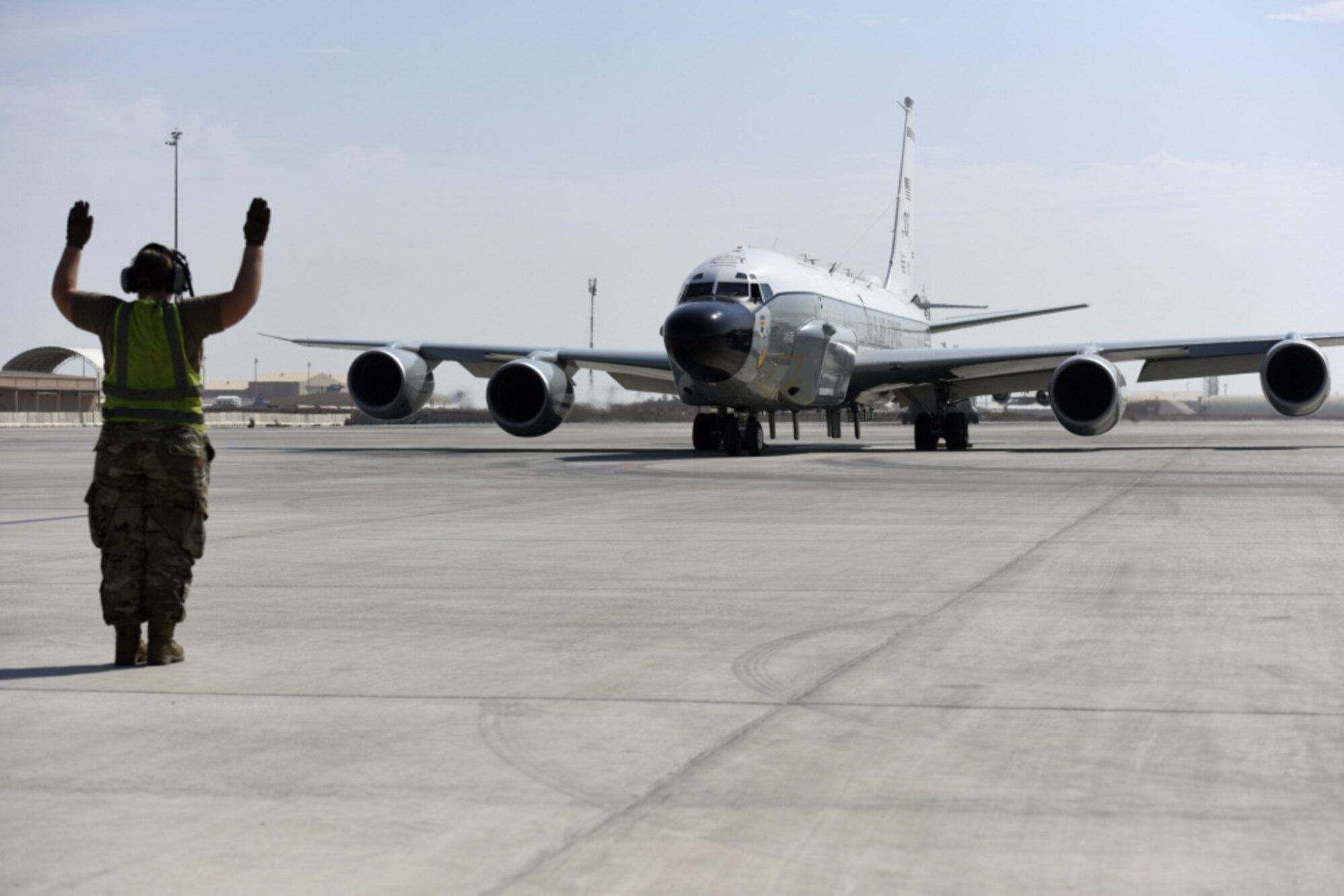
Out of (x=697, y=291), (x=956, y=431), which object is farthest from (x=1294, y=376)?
(x=697, y=291)

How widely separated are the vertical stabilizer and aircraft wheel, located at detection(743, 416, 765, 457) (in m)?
17.0

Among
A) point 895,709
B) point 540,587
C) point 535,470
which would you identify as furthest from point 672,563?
point 535,470

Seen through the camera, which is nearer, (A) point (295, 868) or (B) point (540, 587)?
(A) point (295, 868)

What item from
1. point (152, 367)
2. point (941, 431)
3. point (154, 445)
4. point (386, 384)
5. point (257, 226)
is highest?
point (257, 226)

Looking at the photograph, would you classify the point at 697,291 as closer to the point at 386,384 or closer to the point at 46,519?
the point at 386,384

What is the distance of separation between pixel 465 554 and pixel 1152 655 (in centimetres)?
536

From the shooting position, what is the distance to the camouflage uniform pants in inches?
245

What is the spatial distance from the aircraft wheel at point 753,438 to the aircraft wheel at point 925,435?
4.70 metres

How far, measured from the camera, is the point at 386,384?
31125 millimetres

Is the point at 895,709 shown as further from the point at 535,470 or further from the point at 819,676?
the point at 535,470

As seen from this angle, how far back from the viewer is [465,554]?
10672 mm

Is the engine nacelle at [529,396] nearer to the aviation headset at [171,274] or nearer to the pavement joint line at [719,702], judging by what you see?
the aviation headset at [171,274]

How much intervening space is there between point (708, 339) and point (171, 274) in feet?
66.5

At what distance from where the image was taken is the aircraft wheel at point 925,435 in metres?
32.7
